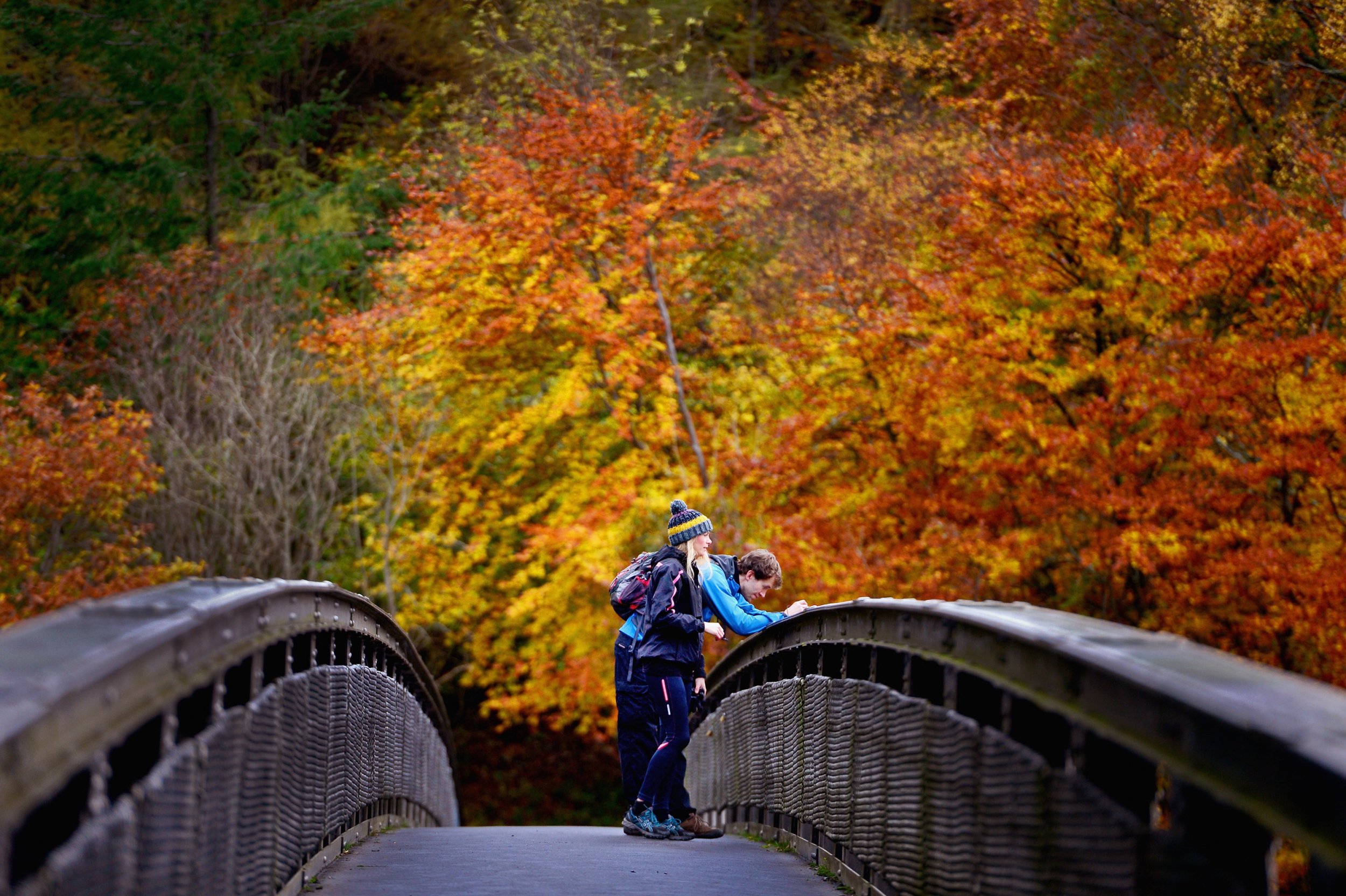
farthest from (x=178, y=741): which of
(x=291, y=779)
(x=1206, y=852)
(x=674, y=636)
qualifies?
(x=674, y=636)

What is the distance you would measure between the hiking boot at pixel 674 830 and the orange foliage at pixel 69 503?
42.3ft

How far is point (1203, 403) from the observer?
46.2ft

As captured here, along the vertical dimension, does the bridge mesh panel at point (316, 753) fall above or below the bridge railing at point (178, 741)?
below

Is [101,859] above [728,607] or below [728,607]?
above

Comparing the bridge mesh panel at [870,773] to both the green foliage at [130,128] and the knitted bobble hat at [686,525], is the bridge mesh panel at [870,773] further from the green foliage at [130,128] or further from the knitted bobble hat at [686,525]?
the green foliage at [130,128]

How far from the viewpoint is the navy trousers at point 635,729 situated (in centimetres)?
830

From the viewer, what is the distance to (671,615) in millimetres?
7699

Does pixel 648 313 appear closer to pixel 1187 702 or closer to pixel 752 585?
pixel 752 585

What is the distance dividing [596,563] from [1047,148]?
8.17 metres

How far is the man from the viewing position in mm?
7777

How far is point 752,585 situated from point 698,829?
5.30 feet

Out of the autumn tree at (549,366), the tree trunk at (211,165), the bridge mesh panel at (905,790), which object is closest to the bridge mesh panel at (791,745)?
the bridge mesh panel at (905,790)

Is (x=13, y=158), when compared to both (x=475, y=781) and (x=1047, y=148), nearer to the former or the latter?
(x=475, y=781)

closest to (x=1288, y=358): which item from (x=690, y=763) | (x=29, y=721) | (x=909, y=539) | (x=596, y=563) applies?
(x=909, y=539)
